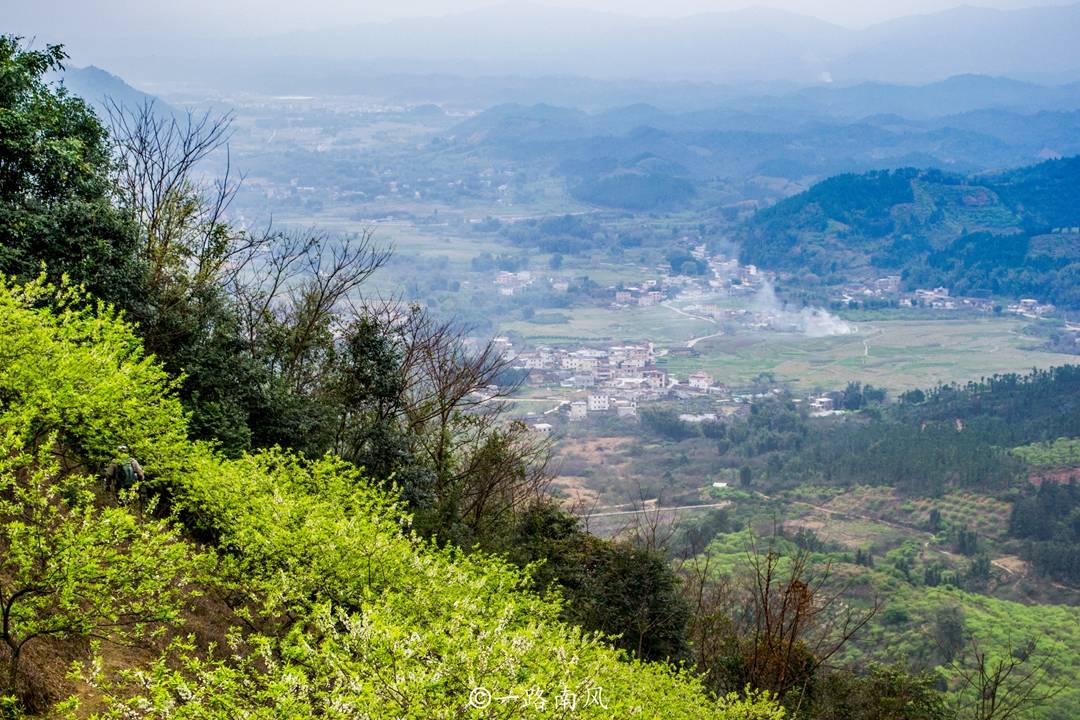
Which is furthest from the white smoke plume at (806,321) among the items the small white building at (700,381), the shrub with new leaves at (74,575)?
the shrub with new leaves at (74,575)

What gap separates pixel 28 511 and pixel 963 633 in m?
33.0

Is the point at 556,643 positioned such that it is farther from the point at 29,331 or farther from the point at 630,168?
the point at 630,168

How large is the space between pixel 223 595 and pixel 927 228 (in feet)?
478

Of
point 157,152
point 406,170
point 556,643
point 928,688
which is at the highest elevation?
point 406,170

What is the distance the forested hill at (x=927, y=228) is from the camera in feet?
407

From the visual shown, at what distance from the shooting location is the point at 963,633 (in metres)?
32.7

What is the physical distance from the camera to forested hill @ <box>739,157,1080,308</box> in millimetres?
124188

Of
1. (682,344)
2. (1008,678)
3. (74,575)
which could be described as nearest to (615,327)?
(682,344)

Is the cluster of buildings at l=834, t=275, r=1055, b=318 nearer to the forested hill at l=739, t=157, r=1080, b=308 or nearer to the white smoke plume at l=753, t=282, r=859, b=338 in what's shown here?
the forested hill at l=739, t=157, r=1080, b=308

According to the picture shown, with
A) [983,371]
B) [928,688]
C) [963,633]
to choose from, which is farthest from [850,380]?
[928,688]

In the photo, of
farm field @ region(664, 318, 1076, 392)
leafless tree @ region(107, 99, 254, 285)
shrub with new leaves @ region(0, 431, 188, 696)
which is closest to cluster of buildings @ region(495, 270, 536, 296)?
farm field @ region(664, 318, 1076, 392)

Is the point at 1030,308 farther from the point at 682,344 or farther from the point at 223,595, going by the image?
the point at 223,595

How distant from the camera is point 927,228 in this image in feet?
453

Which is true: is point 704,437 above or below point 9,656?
below
